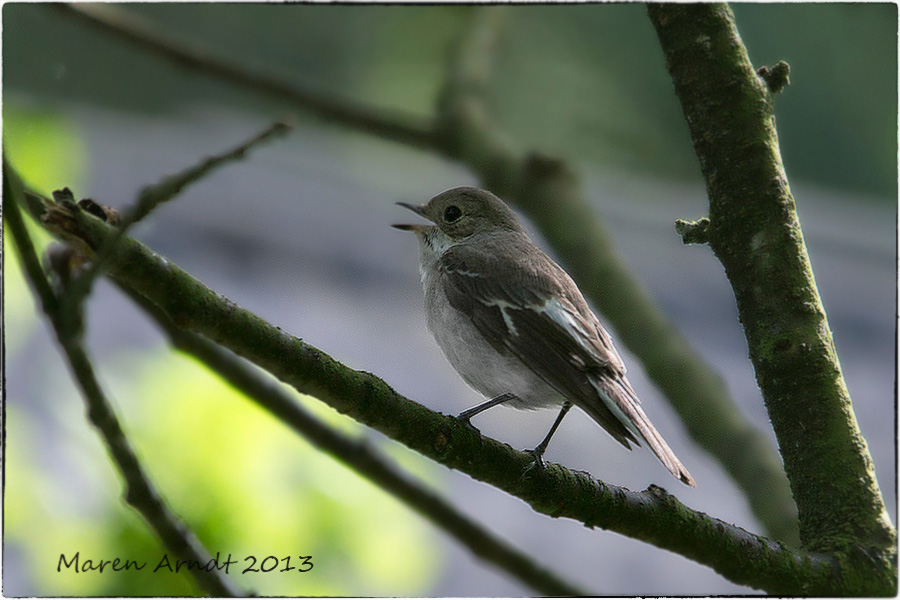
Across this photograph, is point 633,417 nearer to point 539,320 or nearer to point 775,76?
point 539,320

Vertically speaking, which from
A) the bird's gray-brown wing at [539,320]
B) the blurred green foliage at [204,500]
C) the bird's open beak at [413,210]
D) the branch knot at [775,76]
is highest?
the branch knot at [775,76]

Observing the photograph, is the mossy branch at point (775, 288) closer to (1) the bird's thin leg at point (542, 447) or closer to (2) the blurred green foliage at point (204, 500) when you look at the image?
(1) the bird's thin leg at point (542, 447)

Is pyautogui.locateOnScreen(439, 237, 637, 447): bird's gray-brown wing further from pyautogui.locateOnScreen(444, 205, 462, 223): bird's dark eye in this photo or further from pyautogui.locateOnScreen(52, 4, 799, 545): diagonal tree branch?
pyautogui.locateOnScreen(52, 4, 799, 545): diagonal tree branch

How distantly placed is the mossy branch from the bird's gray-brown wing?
30 cm

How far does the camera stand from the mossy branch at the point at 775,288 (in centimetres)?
137

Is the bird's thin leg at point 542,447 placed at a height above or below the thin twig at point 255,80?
below

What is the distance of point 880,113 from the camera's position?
5.54 ft

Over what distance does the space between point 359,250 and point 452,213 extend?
92 cm

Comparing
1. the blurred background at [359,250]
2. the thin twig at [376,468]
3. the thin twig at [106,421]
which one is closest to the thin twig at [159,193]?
the thin twig at [106,421]

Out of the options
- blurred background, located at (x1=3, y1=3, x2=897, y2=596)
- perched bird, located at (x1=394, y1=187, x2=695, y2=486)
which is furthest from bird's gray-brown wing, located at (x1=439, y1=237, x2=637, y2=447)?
blurred background, located at (x1=3, y1=3, x2=897, y2=596)

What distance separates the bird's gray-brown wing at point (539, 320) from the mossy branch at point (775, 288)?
30cm

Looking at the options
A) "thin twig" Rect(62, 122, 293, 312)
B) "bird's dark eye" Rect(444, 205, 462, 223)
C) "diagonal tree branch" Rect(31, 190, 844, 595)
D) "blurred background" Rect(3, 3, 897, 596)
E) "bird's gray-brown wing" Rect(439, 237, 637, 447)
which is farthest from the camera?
"bird's dark eye" Rect(444, 205, 462, 223)

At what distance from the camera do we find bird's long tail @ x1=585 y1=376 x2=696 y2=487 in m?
Result: 1.19

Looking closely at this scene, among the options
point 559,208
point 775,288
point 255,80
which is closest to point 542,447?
point 775,288
